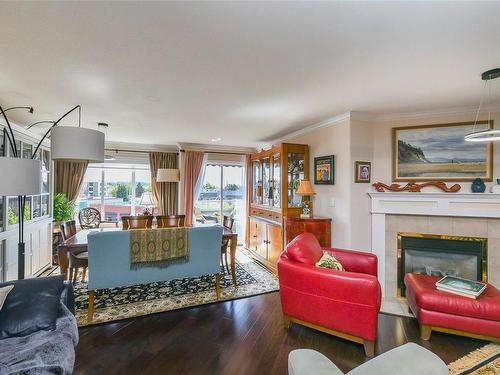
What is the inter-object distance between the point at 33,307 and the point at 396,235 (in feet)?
12.4

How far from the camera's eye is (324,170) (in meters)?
3.85

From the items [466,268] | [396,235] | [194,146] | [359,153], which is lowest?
[466,268]

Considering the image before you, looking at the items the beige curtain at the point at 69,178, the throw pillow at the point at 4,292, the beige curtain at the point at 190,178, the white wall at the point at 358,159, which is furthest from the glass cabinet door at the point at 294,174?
the beige curtain at the point at 69,178

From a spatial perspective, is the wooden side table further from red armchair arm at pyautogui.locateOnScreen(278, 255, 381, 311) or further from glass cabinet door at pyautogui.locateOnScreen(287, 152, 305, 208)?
red armchair arm at pyautogui.locateOnScreen(278, 255, 381, 311)

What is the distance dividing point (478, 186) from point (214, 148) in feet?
15.2

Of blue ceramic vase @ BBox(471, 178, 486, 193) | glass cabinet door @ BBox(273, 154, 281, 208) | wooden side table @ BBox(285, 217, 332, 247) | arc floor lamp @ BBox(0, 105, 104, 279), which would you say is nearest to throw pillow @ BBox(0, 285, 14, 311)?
arc floor lamp @ BBox(0, 105, 104, 279)

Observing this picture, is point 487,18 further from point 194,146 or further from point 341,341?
point 194,146

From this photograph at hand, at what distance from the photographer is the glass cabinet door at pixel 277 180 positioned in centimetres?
441

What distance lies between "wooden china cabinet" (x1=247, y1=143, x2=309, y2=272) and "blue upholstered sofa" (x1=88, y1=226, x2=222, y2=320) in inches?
55.8

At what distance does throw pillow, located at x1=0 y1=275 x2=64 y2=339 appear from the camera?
169 centimetres

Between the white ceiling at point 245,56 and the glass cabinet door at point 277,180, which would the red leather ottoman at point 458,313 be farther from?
the glass cabinet door at point 277,180

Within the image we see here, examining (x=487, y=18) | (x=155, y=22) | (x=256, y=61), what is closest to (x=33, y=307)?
(x=155, y=22)

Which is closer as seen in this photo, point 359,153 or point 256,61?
point 256,61

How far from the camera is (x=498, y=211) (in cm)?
291
